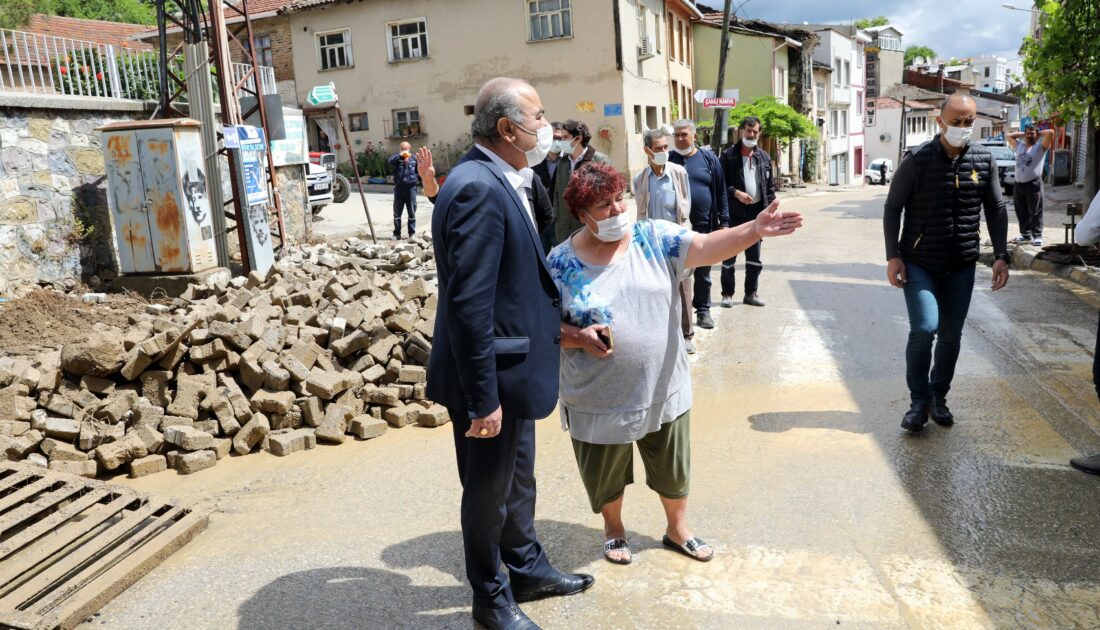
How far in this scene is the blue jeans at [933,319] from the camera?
4984 millimetres

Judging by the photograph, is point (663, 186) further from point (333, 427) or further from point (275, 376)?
point (275, 376)

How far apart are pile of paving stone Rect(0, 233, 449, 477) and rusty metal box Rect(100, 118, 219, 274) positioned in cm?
395

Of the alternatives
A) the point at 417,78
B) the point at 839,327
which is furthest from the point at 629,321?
the point at 417,78

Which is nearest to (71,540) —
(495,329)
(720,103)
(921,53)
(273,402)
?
(273,402)

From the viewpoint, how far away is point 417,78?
1112 inches

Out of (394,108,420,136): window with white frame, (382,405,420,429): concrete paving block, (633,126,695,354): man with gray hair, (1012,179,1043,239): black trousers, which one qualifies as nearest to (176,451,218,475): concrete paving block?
(382,405,420,429): concrete paving block

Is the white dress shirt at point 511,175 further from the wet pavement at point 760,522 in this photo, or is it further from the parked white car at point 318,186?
the parked white car at point 318,186

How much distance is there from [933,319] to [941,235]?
50 centimetres

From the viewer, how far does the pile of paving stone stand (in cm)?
555

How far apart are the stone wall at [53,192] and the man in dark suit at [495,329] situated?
9.30 meters

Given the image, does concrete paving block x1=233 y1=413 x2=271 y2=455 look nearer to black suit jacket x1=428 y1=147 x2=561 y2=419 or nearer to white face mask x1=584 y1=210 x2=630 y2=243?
black suit jacket x1=428 y1=147 x2=561 y2=419

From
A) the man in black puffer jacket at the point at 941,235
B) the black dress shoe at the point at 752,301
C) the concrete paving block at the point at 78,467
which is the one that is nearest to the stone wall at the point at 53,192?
the concrete paving block at the point at 78,467

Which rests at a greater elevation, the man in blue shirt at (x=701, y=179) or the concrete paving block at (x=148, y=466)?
the man in blue shirt at (x=701, y=179)

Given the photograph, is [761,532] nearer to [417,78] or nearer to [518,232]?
[518,232]
